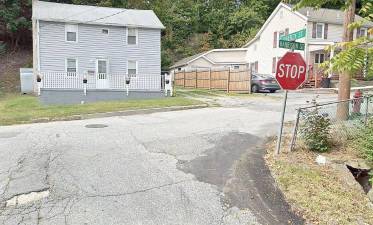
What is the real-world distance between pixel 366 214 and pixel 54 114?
11403 mm

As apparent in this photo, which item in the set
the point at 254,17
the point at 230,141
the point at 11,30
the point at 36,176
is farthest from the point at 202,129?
the point at 254,17

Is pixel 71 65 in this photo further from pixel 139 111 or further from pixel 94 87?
pixel 139 111

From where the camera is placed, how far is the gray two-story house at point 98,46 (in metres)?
21.7

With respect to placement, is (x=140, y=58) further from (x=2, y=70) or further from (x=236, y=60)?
(x=236, y=60)

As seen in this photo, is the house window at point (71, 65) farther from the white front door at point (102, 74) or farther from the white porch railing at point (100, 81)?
the white porch railing at point (100, 81)

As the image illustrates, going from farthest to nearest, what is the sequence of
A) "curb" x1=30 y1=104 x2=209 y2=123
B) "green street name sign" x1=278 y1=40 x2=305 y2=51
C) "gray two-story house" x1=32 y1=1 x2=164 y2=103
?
"gray two-story house" x1=32 y1=1 x2=164 y2=103 < "curb" x1=30 y1=104 x2=209 y2=123 < "green street name sign" x1=278 y1=40 x2=305 y2=51

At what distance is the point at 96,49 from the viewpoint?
24.2 meters

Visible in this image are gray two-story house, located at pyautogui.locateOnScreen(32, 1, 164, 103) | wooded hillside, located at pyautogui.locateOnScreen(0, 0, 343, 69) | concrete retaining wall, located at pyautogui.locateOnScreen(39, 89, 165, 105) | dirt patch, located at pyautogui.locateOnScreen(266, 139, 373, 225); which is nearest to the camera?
dirt patch, located at pyautogui.locateOnScreen(266, 139, 373, 225)

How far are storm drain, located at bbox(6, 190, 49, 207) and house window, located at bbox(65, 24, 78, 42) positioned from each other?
19755mm

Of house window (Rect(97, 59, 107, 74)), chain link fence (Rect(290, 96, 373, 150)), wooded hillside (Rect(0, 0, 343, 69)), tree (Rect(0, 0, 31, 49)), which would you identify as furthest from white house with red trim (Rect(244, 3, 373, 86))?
tree (Rect(0, 0, 31, 49))

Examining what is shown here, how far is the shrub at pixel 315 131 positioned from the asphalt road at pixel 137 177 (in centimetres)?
112

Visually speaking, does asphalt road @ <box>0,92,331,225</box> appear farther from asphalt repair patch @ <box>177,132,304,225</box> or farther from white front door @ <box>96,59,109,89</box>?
white front door @ <box>96,59,109,89</box>

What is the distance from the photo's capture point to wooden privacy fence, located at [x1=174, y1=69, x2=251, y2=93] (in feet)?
79.8

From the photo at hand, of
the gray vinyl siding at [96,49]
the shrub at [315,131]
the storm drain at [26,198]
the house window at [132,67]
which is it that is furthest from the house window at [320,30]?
the storm drain at [26,198]
